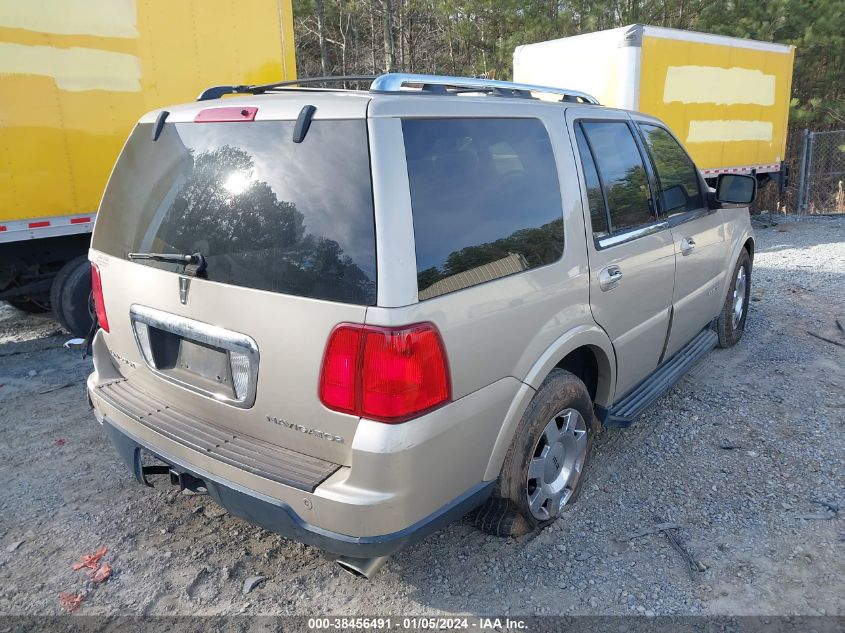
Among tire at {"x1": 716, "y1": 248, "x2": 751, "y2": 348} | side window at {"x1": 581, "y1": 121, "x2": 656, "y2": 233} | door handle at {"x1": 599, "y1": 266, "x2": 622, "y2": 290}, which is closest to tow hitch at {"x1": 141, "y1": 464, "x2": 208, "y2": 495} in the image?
door handle at {"x1": 599, "y1": 266, "x2": 622, "y2": 290}

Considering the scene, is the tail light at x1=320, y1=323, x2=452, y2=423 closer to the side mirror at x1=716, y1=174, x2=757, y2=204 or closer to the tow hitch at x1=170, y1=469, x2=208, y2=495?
the tow hitch at x1=170, y1=469, x2=208, y2=495

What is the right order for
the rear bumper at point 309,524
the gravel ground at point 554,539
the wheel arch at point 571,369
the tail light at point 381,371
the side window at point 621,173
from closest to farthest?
the tail light at point 381,371 < the rear bumper at point 309,524 < the wheel arch at point 571,369 < the gravel ground at point 554,539 < the side window at point 621,173

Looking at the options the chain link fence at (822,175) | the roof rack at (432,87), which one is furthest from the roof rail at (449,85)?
the chain link fence at (822,175)

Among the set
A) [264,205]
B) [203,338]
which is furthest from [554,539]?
[264,205]

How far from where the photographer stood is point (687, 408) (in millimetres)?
4312

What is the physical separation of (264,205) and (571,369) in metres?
1.76

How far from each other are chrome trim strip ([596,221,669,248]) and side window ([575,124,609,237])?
0.04 m

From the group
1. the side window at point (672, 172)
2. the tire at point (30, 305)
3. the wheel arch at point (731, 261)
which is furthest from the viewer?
the tire at point (30, 305)

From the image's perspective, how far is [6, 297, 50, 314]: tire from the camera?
6327 millimetres

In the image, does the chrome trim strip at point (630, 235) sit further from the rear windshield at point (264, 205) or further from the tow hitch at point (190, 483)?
the tow hitch at point (190, 483)

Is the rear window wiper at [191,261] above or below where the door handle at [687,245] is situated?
above

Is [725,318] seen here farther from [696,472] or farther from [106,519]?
[106,519]

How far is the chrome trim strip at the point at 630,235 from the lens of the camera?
307cm

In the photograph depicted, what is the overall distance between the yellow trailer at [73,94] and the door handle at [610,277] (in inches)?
187
